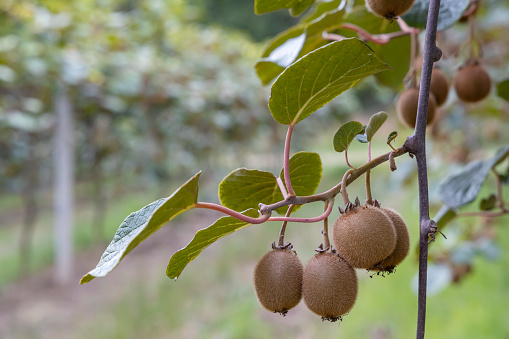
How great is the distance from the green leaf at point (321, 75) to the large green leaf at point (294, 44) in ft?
0.64

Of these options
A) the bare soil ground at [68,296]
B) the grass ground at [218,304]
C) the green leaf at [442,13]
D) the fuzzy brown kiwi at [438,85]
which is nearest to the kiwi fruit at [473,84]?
the fuzzy brown kiwi at [438,85]

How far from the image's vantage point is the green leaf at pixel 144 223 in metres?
0.41

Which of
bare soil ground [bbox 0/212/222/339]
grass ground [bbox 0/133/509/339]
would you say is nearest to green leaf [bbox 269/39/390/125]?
grass ground [bbox 0/133/509/339]

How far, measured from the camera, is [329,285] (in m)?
0.51

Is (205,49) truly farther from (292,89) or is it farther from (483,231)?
(292,89)

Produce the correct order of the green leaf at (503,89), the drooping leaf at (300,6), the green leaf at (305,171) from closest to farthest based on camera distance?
the green leaf at (305,171) → the drooping leaf at (300,6) → the green leaf at (503,89)

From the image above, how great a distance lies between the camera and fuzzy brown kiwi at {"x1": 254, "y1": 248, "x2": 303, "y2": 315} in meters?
0.53

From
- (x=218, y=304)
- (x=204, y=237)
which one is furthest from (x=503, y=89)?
(x=218, y=304)

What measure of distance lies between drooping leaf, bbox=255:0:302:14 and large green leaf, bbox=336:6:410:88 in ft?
0.43

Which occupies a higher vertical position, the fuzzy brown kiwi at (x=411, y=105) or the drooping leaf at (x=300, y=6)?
the drooping leaf at (x=300, y=6)

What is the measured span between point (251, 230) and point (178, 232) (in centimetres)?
95

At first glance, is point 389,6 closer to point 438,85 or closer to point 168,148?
point 438,85

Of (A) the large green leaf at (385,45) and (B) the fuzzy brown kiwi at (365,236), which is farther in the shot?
(A) the large green leaf at (385,45)

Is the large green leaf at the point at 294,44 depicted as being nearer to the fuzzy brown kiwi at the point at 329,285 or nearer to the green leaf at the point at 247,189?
the green leaf at the point at 247,189
